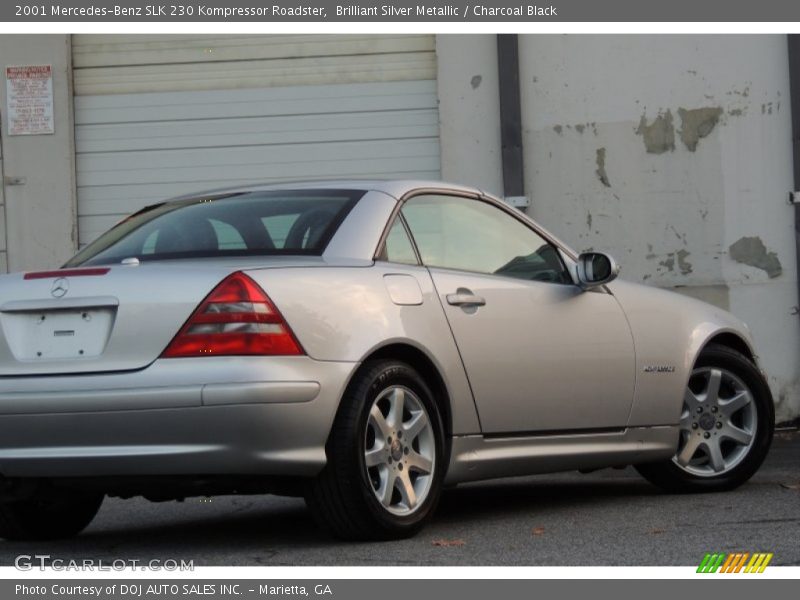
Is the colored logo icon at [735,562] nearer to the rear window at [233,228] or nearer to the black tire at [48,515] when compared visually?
the rear window at [233,228]

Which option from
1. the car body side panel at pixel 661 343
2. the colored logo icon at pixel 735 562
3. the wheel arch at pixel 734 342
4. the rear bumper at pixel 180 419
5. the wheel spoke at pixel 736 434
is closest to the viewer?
A: the colored logo icon at pixel 735 562

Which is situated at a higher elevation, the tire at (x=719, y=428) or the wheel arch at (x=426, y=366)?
the wheel arch at (x=426, y=366)

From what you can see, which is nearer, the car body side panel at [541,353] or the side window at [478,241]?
the car body side panel at [541,353]

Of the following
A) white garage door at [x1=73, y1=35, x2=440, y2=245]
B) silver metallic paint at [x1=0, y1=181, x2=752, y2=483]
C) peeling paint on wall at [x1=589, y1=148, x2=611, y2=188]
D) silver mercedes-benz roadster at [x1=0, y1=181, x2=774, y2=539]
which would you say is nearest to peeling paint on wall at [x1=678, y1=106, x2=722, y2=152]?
peeling paint on wall at [x1=589, y1=148, x2=611, y2=188]

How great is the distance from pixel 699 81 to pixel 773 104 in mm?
622

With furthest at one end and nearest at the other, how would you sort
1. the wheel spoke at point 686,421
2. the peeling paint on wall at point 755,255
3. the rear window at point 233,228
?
the peeling paint on wall at point 755,255 → the wheel spoke at point 686,421 → the rear window at point 233,228

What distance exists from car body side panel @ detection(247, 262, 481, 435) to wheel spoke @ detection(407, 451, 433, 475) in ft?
0.83

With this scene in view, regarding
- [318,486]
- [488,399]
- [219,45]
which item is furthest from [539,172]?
[318,486]

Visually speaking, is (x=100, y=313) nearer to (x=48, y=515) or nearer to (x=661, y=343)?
(x=48, y=515)

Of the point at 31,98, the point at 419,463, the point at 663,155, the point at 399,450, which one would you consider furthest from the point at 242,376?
the point at 31,98

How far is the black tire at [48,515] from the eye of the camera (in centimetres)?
635

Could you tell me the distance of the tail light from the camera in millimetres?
5352

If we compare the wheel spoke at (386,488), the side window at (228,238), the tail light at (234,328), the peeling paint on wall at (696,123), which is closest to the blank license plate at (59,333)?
A: the tail light at (234,328)
